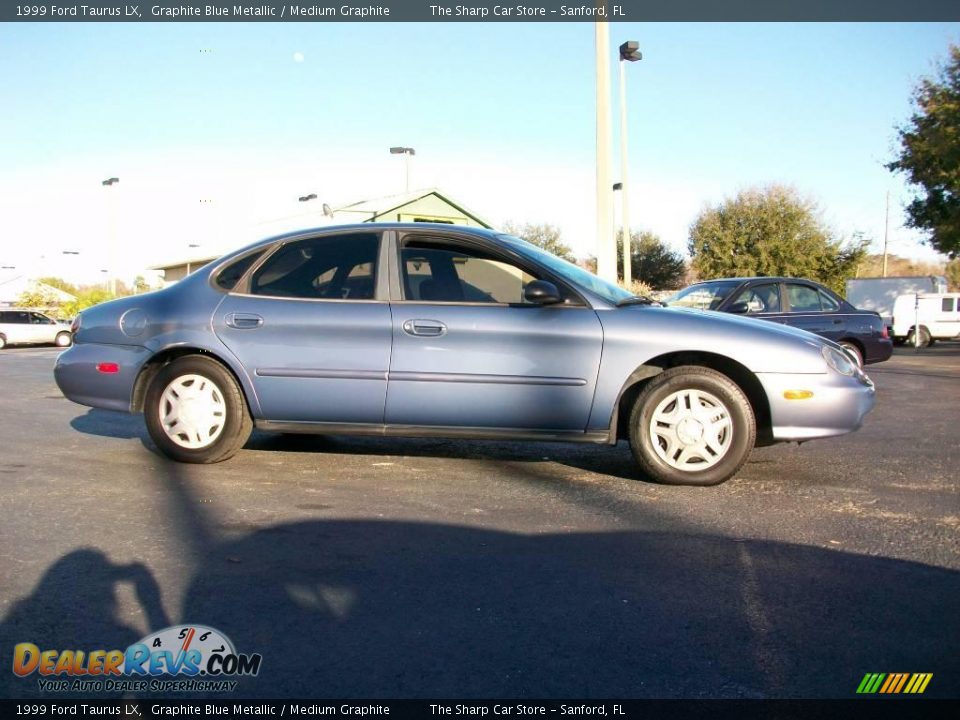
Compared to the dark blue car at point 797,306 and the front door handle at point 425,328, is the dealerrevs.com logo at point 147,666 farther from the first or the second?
the dark blue car at point 797,306

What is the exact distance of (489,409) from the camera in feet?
16.1

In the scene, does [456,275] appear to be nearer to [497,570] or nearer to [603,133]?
[497,570]

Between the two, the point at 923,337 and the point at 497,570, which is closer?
the point at 497,570

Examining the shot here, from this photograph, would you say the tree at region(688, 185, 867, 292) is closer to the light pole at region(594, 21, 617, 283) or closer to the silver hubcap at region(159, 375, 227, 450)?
the light pole at region(594, 21, 617, 283)

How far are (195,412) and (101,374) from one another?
0.73 metres

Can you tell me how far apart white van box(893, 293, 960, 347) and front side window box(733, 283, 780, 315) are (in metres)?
19.7

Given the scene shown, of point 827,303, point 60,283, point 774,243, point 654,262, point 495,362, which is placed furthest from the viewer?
point 60,283

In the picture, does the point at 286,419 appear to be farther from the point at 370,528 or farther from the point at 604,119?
the point at 604,119

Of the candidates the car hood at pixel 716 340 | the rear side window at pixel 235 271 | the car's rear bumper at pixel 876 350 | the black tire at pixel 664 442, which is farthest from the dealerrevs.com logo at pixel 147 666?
the car's rear bumper at pixel 876 350

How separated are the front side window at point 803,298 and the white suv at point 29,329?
30159mm

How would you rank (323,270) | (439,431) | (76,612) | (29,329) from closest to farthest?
(76,612)
(439,431)
(323,270)
(29,329)

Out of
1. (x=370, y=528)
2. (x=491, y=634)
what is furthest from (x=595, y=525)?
(x=491, y=634)

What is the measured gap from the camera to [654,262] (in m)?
42.7

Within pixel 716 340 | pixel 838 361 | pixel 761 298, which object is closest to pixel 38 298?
pixel 761 298
